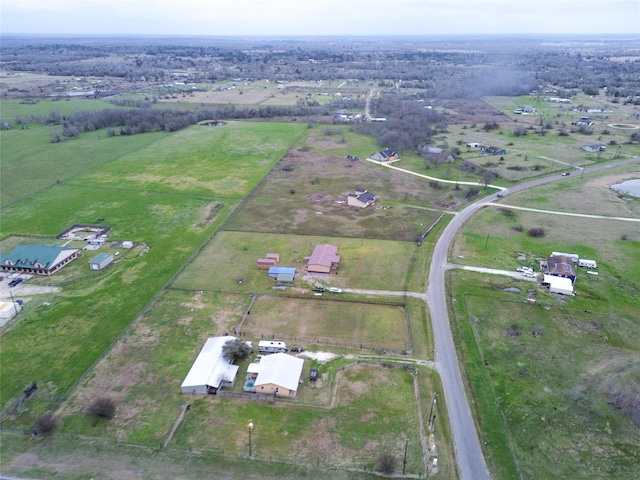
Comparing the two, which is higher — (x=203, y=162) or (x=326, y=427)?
(x=203, y=162)

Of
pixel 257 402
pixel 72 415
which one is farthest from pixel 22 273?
pixel 257 402

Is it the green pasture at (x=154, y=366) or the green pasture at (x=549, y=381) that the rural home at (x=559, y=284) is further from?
the green pasture at (x=154, y=366)

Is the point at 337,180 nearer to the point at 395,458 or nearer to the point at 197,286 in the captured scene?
the point at 197,286

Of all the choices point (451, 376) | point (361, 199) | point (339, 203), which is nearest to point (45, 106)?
point (339, 203)

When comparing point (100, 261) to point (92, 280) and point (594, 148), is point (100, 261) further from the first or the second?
point (594, 148)

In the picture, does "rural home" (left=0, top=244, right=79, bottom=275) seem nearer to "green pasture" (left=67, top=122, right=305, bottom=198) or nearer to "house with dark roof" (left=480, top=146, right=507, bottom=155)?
"green pasture" (left=67, top=122, right=305, bottom=198)

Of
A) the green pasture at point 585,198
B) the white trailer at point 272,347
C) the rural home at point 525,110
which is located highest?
the rural home at point 525,110

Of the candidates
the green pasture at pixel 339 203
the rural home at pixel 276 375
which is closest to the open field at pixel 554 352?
the green pasture at pixel 339 203
